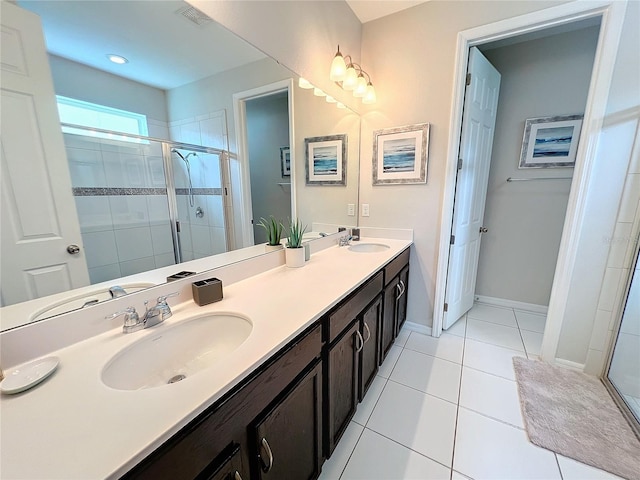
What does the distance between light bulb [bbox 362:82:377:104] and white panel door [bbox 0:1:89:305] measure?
6.62 ft

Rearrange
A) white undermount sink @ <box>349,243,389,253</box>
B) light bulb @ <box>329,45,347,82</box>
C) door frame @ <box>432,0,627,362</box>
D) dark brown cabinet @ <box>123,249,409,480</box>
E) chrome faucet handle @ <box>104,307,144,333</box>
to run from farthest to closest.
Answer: white undermount sink @ <box>349,243,389,253</box> < light bulb @ <box>329,45,347,82</box> < door frame @ <box>432,0,627,362</box> < chrome faucet handle @ <box>104,307,144,333</box> < dark brown cabinet @ <box>123,249,409,480</box>

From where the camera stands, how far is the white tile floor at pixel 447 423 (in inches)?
48.3

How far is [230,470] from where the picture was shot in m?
0.64

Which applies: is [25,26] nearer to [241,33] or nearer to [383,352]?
[241,33]

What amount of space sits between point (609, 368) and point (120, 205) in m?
2.89

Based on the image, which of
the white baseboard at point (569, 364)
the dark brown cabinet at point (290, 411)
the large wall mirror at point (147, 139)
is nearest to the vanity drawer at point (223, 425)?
the dark brown cabinet at point (290, 411)

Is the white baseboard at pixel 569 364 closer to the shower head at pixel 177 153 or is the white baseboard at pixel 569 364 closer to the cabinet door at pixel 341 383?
the cabinet door at pixel 341 383

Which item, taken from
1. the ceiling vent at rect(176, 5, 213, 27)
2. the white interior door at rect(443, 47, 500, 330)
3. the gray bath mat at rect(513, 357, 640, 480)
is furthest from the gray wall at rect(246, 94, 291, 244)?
the gray bath mat at rect(513, 357, 640, 480)

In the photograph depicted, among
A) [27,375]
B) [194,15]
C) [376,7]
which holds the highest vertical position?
[376,7]

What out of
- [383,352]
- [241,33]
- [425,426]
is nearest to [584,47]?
[241,33]

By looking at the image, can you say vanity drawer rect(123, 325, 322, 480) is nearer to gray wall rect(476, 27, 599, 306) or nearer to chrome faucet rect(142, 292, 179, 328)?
chrome faucet rect(142, 292, 179, 328)

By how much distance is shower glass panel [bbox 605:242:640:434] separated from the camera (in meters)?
1.53

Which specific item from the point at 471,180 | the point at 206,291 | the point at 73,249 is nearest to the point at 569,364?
the point at 471,180

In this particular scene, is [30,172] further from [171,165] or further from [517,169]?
[517,169]
